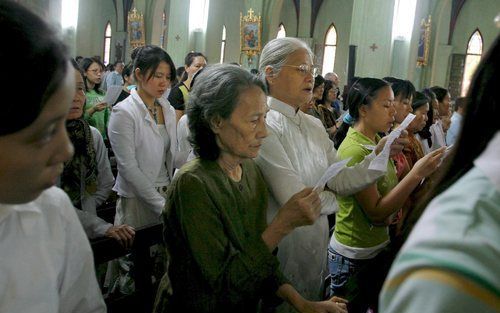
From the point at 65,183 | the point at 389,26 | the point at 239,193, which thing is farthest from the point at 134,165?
the point at 389,26

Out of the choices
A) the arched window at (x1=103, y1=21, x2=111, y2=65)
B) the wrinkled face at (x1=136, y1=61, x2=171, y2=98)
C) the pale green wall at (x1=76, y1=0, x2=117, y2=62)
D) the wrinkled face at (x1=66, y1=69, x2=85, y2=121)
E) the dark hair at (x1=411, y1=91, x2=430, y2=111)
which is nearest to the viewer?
the wrinkled face at (x1=66, y1=69, x2=85, y2=121)

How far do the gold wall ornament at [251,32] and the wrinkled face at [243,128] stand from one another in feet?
41.9

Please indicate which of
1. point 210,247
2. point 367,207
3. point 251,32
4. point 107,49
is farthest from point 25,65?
point 107,49

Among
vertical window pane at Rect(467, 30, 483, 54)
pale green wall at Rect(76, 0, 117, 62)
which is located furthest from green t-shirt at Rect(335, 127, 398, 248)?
pale green wall at Rect(76, 0, 117, 62)

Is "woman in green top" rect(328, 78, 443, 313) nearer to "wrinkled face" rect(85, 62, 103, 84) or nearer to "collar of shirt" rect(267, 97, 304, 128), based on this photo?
"collar of shirt" rect(267, 97, 304, 128)

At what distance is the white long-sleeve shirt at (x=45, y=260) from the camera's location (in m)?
1.08

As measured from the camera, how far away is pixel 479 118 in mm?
662

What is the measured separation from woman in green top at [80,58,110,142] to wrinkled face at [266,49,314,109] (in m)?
2.36

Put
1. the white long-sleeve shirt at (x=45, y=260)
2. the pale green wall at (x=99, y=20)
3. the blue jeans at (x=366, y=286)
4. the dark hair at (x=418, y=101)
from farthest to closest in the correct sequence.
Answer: the pale green wall at (x=99, y=20)
the dark hair at (x=418, y=101)
the blue jeans at (x=366, y=286)
the white long-sleeve shirt at (x=45, y=260)

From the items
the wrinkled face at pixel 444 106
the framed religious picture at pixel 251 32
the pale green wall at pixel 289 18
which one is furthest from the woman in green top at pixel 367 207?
the pale green wall at pixel 289 18

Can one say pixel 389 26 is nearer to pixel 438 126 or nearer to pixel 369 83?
pixel 438 126

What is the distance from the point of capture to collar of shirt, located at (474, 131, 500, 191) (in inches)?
22.8

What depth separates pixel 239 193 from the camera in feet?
5.87

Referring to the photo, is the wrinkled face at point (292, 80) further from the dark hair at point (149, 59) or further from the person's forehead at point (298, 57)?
the dark hair at point (149, 59)
